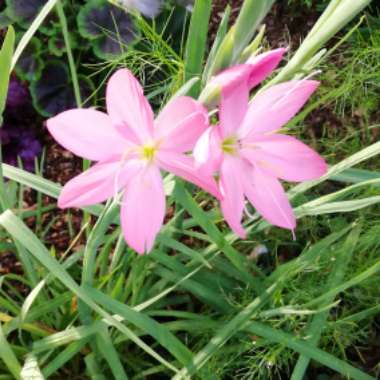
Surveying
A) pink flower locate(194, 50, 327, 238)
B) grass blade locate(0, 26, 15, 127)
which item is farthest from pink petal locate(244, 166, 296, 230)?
grass blade locate(0, 26, 15, 127)

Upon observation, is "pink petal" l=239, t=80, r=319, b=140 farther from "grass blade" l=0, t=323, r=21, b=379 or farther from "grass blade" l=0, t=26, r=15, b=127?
"grass blade" l=0, t=323, r=21, b=379

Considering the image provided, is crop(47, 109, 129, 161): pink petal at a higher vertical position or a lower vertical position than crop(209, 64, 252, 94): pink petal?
lower

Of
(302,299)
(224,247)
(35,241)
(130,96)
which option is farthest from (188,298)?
(130,96)

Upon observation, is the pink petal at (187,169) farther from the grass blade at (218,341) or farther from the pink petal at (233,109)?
the grass blade at (218,341)

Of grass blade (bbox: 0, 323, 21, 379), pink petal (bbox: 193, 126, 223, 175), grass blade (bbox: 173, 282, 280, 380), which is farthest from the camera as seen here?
grass blade (bbox: 173, 282, 280, 380)

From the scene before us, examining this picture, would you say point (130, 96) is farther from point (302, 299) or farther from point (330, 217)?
point (330, 217)

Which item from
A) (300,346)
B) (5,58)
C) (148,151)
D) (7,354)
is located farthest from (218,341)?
(5,58)

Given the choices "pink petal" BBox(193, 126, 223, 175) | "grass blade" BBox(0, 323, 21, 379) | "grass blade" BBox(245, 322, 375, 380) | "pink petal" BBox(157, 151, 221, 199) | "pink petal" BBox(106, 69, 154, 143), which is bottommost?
"grass blade" BBox(245, 322, 375, 380)

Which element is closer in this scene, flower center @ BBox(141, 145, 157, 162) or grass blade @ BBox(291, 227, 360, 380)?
flower center @ BBox(141, 145, 157, 162)
